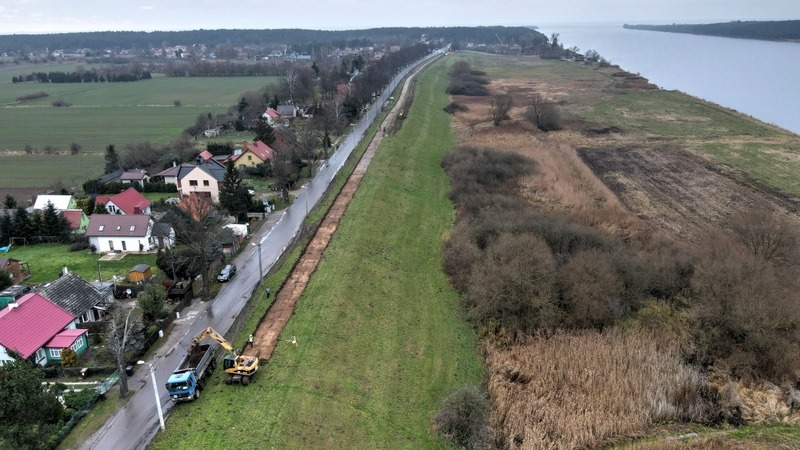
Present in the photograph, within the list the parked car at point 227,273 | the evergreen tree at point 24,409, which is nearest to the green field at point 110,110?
the parked car at point 227,273

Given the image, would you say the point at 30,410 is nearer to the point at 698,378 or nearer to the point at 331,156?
the point at 698,378

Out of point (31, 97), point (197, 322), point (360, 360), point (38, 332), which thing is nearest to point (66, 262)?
point (38, 332)

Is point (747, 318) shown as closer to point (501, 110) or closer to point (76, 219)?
point (76, 219)

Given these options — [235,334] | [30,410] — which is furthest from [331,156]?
[30,410]

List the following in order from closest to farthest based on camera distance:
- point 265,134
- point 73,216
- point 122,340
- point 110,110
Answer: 1. point 122,340
2. point 73,216
3. point 265,134
4. point 110,110

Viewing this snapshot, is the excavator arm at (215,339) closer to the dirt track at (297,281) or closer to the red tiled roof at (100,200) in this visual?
the dirt track at (297,281)

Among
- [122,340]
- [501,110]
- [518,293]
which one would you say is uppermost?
[501,110]
